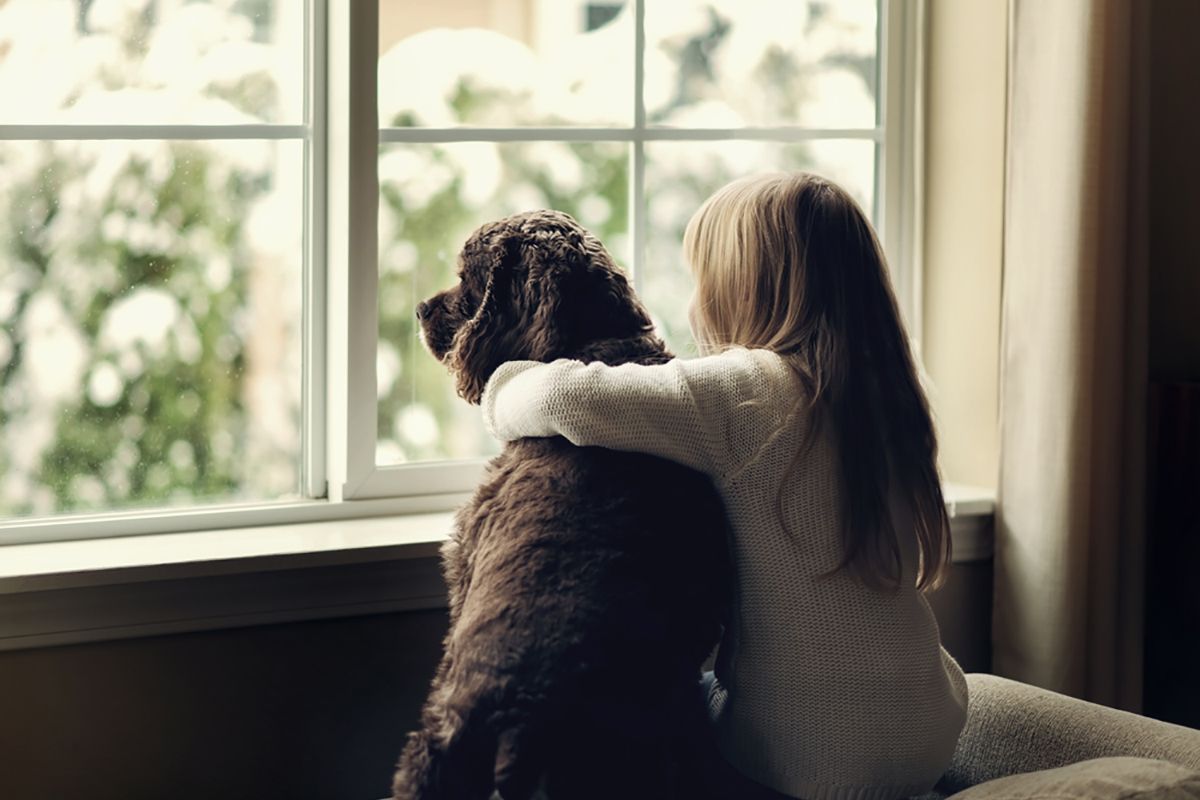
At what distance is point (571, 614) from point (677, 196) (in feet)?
3.76

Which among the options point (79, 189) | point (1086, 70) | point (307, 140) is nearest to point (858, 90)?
point (1086, 70)

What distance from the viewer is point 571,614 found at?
1.23 meters

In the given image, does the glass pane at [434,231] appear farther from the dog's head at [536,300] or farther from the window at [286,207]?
the dog's head at [536,300]

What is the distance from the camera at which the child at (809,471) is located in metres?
1.36

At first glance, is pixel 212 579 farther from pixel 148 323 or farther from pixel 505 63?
pixel 505 63

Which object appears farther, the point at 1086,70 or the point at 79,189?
the point at 1086,70

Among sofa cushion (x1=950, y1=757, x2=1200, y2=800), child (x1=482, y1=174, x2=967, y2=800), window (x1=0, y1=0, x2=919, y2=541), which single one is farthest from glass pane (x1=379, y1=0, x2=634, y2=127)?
sofa cushion (x1=950, y1=757, x2=1200, y2=800)

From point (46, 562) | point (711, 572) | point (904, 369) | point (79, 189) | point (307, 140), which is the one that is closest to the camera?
point (711, 572)

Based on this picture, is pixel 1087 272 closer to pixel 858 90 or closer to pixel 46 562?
pixel 858 90

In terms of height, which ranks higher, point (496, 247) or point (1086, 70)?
point (1086, 70)

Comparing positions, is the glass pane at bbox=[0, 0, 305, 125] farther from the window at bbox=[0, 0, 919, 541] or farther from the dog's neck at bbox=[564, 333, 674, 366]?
the dog's neck at bbox=[564, 333, 674, 366]

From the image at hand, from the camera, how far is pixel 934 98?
2.37 m

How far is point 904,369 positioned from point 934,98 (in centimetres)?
108

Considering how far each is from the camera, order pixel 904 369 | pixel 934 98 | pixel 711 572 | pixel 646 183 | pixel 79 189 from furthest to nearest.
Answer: pixel 934 98 < pixel 646 183 < pixel 79 189 < pixel 904 369 < pixel 711 572
